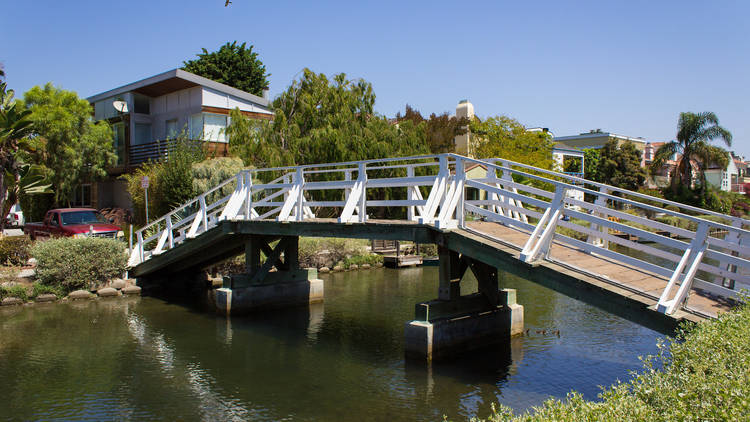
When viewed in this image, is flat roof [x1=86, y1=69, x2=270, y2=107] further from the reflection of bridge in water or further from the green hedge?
the green hedge

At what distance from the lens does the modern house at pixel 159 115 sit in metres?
29.2

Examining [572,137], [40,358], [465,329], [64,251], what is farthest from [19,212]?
[572,137]

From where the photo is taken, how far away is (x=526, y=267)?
29.6ft

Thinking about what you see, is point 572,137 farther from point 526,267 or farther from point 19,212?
point 526,267

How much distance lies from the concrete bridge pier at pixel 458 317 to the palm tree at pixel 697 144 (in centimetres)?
5104

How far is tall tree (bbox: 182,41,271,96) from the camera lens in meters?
51.8

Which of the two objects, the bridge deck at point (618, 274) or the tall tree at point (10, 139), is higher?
the tall tree at point (10, 139)

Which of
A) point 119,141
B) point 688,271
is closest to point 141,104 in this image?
point 119,141

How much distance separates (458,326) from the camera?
11391mm

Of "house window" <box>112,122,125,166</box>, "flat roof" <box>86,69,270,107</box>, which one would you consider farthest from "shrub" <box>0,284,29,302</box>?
"house window" <box>112,122,125,166</box>

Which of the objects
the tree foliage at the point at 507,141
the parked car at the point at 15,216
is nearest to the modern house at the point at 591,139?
the tree foliage at the point at 507,141

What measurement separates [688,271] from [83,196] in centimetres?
3618

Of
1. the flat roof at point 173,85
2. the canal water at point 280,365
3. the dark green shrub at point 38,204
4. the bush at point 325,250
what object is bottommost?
the canal water at point 280,365

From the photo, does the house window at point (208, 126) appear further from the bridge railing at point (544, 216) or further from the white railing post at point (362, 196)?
the white railing post at point (362, 196)
